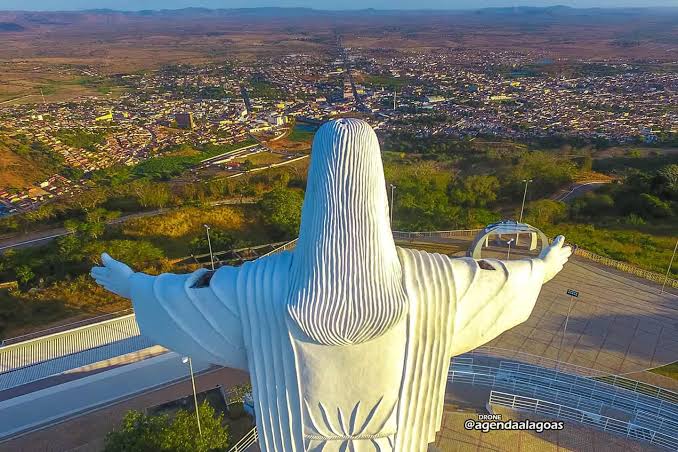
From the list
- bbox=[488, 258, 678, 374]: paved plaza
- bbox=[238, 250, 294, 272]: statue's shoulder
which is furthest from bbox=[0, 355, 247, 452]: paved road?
bbox=[488, 258, 678, 374]: paved plaza

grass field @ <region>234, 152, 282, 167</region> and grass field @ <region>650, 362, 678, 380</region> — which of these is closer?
grass field @ <region>650, 362, 678, 380</region>

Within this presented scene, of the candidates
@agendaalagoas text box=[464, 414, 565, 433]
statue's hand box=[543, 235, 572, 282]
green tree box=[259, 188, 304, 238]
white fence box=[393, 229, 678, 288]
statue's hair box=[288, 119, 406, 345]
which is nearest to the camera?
statue's hair box=[288, 119, 406, 345]

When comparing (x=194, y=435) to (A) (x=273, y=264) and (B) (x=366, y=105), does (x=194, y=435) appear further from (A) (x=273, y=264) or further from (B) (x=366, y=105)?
(B) (x=366, y=105)

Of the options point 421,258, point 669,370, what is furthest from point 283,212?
point 421,258

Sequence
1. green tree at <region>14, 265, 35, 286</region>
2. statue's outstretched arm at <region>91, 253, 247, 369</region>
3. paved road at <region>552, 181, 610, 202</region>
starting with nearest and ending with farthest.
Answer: statue's outstretched arm at <region>91, 253, 247, 369</region>
green tree at <region>14, 265, 35, 286</region>
paved road at <region>552, 181, 610, 202</region>

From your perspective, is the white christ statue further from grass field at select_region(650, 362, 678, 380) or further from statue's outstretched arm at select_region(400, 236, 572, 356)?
grass field at select_region(650, 362, 678, 380)

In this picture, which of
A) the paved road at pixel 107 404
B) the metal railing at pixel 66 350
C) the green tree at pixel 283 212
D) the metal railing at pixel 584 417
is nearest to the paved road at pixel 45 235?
the green tree at pixel 283 212

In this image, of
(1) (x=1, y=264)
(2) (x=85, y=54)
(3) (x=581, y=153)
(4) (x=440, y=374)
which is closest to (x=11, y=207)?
(1) (x=1, y=264)
